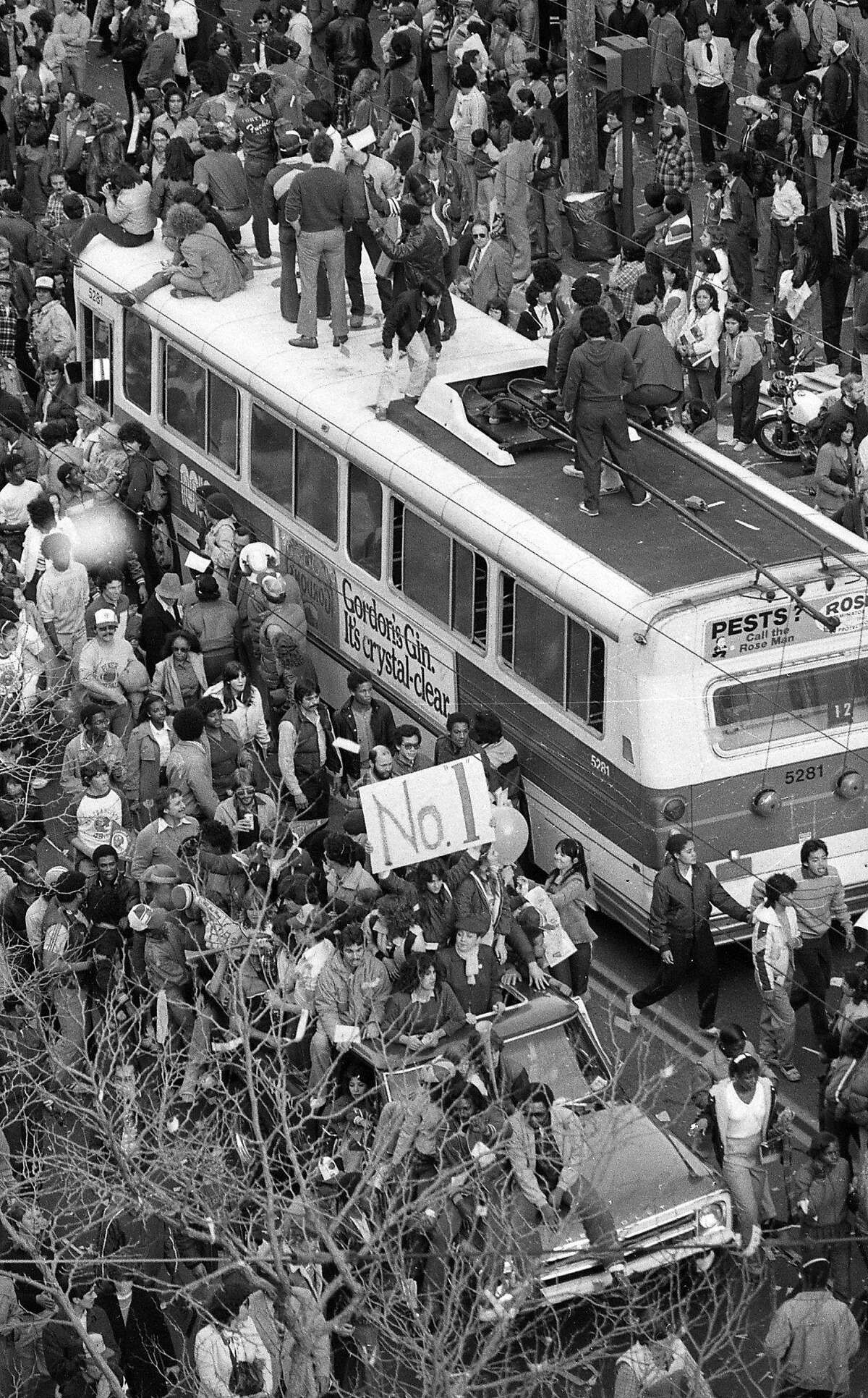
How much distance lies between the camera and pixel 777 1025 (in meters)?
15.6

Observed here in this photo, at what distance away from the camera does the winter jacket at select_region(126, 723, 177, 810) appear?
56.5 ft

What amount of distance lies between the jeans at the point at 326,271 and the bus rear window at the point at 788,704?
4.80 m

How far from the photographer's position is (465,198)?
25297 millimetres

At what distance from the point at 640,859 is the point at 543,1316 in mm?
3890

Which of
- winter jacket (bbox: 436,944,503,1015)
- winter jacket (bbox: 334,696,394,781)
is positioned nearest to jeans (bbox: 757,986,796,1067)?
winter jacket (bbox: 436,944,503,1015)

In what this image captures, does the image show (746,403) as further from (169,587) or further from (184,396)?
(169,587)

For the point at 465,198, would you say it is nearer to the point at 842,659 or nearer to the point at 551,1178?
the point at 842,659

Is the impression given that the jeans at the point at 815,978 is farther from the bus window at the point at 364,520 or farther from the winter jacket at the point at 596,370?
the bus window at the point at 364,520

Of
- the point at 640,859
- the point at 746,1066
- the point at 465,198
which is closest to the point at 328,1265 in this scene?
the point at 746,1066

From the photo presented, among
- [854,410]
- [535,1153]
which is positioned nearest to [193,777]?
[535,1153]

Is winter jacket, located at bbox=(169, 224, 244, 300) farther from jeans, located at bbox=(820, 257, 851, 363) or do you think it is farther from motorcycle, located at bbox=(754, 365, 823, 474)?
jeans, located at bbox=(820, 257, 851, 363)

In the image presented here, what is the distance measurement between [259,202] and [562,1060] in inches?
361

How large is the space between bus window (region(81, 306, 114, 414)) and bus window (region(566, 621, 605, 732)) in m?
6.49

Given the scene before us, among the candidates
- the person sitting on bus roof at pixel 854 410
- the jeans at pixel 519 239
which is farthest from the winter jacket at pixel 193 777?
the jeans at pixel 519 239
